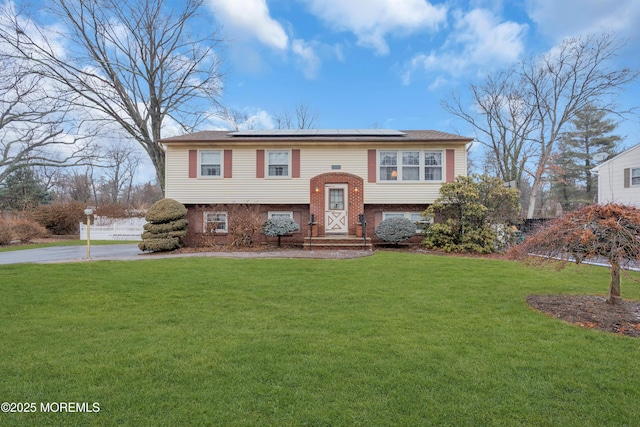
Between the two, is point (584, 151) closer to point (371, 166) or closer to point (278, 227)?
point (371, 166)

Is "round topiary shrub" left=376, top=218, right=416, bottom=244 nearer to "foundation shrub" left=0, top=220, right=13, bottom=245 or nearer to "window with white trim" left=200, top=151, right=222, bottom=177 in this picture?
"window with white trim" left=200, top=151, right=222, bottom=177

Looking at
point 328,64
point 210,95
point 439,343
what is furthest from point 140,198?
point 439,343

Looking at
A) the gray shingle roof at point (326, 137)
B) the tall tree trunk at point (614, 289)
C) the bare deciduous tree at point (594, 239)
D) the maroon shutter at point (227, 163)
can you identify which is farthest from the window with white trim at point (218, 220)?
the tall tree trunk at point (614, 289)

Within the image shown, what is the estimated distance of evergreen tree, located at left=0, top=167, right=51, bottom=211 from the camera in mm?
27703

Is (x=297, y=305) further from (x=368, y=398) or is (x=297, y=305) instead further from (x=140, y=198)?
(x=140, y=198)

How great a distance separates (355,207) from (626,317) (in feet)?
32.0

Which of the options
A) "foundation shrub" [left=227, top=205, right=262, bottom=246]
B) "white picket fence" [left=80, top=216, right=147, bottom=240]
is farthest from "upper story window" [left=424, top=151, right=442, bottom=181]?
"white picket fence" [left=80, top=216, right=147, bottom=240]

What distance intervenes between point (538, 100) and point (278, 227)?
19547mm

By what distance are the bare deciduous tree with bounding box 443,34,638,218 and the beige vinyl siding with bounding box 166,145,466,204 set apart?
11.9 metres

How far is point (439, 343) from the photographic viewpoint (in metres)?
3.53

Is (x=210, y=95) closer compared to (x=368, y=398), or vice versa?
(x=368, y=398)

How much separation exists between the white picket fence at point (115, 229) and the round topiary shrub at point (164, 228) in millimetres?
7979

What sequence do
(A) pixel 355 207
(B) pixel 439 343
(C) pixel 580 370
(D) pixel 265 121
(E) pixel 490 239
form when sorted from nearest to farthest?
(C) pixel 580 370
(B) pixel 439 343
(E) pixel 490 239
(A) pixel 355 207
(D) pixel 265 121

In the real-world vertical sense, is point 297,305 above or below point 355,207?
below
